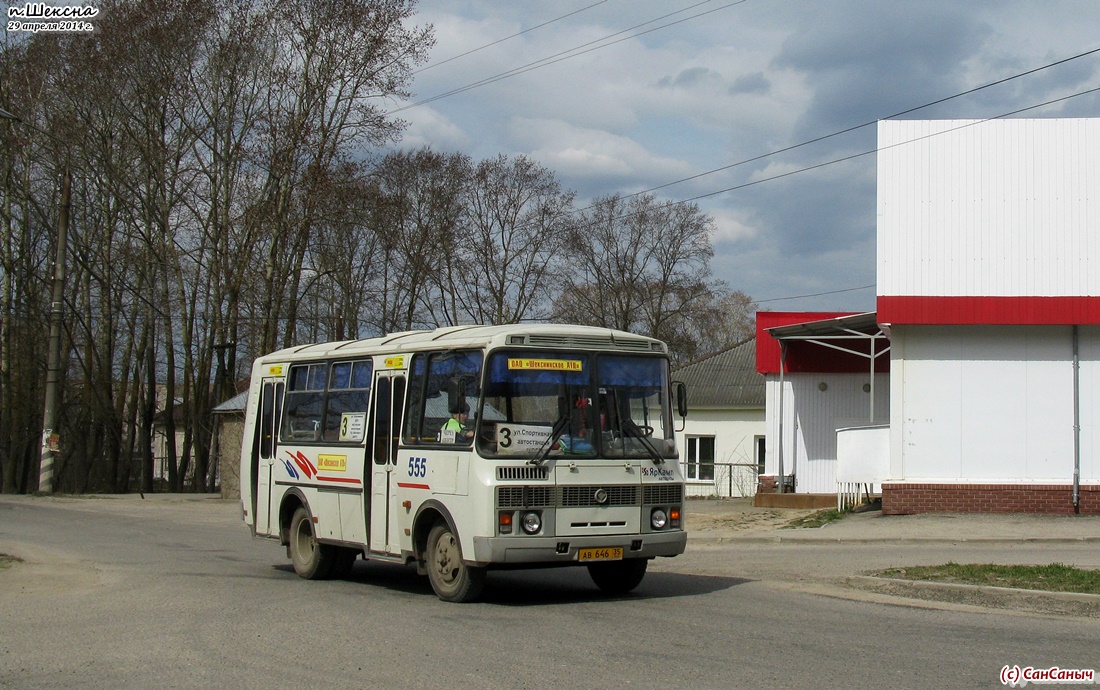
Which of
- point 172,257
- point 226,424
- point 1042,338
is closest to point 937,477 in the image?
point 1042,338

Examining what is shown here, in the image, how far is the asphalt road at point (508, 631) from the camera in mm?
7660

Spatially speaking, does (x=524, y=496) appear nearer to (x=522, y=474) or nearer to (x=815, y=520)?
(x=522, y=474)

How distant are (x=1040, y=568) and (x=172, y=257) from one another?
1340 inches

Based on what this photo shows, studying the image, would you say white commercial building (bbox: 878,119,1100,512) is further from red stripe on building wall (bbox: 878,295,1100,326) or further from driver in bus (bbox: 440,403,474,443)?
driver in bus (bbox: 440,403,474,443)

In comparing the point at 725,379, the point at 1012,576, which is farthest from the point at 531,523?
the point at 725,379

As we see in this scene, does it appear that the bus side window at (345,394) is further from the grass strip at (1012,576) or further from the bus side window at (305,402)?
the grass strip at (1012,576)

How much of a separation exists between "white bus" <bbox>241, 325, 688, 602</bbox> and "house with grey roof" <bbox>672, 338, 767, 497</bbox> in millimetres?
29890

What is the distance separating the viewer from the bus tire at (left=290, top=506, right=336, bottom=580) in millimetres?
13555

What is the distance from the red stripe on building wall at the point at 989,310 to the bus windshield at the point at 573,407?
11.1 metres

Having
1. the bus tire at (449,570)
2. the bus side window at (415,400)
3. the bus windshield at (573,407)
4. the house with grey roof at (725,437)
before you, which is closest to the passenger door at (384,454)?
the bus side window at (415,400)

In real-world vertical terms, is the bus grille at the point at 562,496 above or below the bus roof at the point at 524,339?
below

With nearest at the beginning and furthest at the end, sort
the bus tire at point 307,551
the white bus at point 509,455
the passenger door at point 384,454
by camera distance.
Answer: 1. the white bus at point 509,455
2. the passenger door at point 384,454
3. the bus tire at point 307,551

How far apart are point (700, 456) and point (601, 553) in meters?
33.2

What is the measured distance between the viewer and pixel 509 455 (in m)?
10.8
